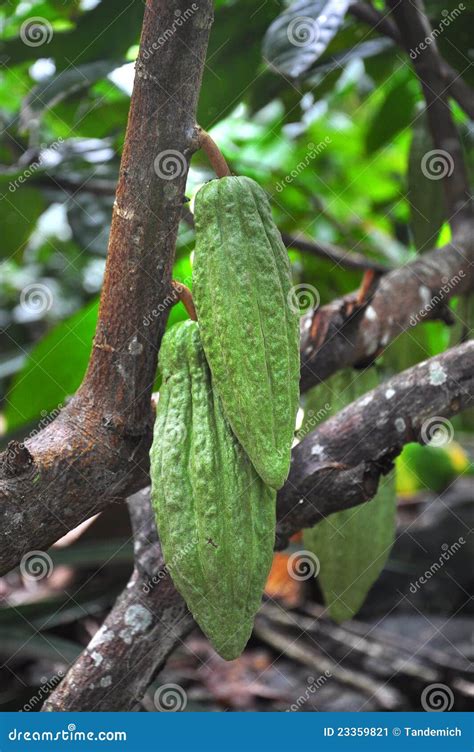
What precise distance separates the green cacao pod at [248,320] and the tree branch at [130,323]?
9cm

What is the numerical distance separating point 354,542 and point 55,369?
0.66 m

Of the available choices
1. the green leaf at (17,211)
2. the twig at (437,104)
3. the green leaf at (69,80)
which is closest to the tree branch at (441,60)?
the twig at (437,104)

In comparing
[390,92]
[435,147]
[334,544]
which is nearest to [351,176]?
[390,92]

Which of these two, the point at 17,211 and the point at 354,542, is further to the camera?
the point at 17,211

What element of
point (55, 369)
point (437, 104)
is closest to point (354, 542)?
point (55, 369)

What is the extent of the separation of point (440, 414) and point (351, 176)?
6.55ft

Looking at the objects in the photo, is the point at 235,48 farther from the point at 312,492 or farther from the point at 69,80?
the point at 312,492

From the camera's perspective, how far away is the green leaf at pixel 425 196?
1.86m

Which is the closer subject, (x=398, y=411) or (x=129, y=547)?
(x=398, y=411)

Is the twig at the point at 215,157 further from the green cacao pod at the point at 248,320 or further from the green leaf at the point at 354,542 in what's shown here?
the green leaf at the point at 354,542

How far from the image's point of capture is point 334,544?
136 cm

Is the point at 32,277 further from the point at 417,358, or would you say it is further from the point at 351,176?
the point at 417,358

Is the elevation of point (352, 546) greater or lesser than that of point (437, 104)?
lesser

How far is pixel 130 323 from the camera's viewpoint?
105cm
